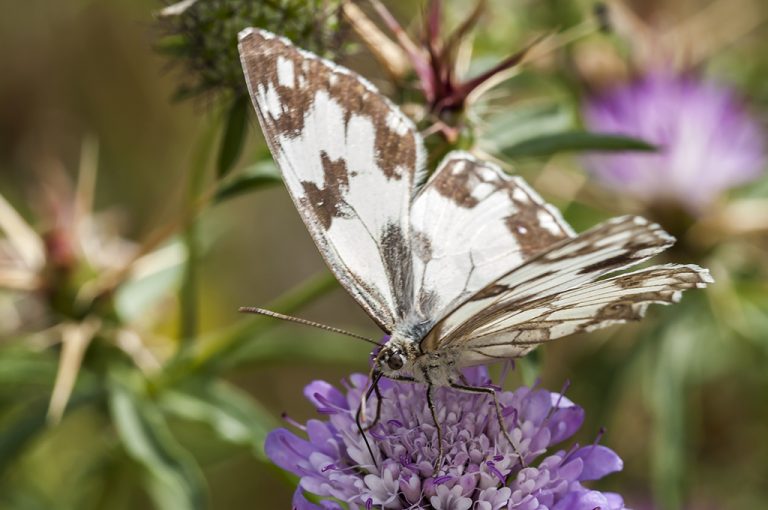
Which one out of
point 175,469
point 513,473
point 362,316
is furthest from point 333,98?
point 362,316

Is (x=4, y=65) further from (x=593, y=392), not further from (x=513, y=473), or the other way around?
(x=513, y=473)

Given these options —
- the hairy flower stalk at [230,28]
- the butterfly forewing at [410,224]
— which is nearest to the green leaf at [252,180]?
the hairy flower stalk at [230,28]

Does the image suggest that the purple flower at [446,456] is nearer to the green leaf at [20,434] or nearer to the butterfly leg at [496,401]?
the butterfly leg at [496,401]

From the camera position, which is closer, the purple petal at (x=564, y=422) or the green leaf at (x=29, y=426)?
the purple petal at (x=564, y=422)

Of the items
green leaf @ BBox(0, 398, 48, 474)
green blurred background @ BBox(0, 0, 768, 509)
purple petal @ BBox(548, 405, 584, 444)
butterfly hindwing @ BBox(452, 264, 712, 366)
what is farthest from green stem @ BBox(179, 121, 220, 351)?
purple petal @ BBox(548, 405, 584, 444)

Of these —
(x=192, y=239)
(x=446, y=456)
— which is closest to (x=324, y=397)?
(x=446, y=456)

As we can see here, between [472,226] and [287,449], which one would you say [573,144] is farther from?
[287,449]
